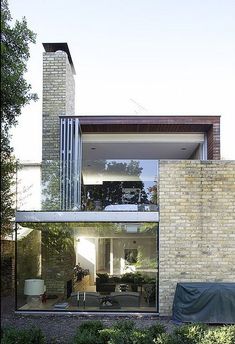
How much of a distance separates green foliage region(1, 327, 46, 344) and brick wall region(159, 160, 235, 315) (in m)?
4.82

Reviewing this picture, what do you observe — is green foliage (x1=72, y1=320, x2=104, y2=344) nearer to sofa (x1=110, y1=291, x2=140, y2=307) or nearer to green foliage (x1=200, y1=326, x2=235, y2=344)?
green foliage (x1=200, y1=326, x2=235, y2=344)

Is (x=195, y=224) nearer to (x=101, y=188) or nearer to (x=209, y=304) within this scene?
(x=209, y=304)

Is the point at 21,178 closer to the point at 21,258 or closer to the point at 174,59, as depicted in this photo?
the point at 21,258

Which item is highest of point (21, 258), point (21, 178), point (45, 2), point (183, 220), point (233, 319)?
point (45, 2)

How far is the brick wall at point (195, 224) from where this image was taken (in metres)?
12.4

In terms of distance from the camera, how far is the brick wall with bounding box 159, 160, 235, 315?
12406 millimetres

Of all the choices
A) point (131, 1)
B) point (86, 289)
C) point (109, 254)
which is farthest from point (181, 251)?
point (131, 1)

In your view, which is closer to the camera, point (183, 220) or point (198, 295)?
point (198, 295)

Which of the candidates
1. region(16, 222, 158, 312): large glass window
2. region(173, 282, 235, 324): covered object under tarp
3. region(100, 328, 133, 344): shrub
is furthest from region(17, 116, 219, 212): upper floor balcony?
region(100, 328, 133, 344): shrub

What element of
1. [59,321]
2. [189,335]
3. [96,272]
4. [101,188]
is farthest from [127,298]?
[189,335]

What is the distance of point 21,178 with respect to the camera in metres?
13.2

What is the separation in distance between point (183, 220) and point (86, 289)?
337 cm

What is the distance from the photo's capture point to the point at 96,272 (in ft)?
42.3

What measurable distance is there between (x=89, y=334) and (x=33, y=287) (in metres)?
5.13
